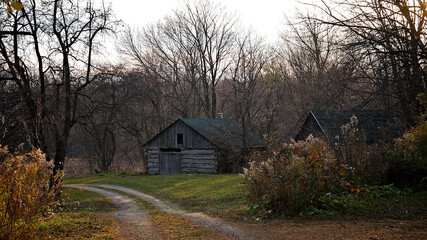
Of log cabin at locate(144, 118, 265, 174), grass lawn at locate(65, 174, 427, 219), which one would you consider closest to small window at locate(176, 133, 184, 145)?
log cabin at locate(144, 118, 265, 174)

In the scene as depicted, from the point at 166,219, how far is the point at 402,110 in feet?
37.2

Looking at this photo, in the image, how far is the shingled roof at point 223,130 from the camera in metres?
32.1

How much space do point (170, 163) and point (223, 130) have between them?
6166mm

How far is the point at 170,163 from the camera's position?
115ft

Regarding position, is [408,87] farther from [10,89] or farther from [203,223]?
[10,89]

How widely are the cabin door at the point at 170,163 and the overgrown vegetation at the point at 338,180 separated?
76.7 feet

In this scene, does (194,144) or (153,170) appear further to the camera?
(153,170)

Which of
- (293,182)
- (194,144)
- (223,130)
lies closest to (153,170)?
(194,144)

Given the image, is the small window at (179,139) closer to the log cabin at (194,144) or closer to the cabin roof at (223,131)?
the log cabin at (194,144)

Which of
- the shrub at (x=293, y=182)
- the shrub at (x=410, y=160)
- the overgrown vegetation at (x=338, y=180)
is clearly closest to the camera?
the overgrown vegetation at (x=338, y=180)

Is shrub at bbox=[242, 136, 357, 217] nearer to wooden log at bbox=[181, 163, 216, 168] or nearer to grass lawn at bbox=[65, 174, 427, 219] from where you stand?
grass lawn at bbox=[65, 174, 427, 219]

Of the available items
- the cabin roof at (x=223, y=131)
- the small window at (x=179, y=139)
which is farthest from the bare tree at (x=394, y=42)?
the small window at (x=179, y=139)

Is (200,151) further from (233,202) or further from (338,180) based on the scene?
(338,180)

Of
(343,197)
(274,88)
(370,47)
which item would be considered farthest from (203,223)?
(274,88)
